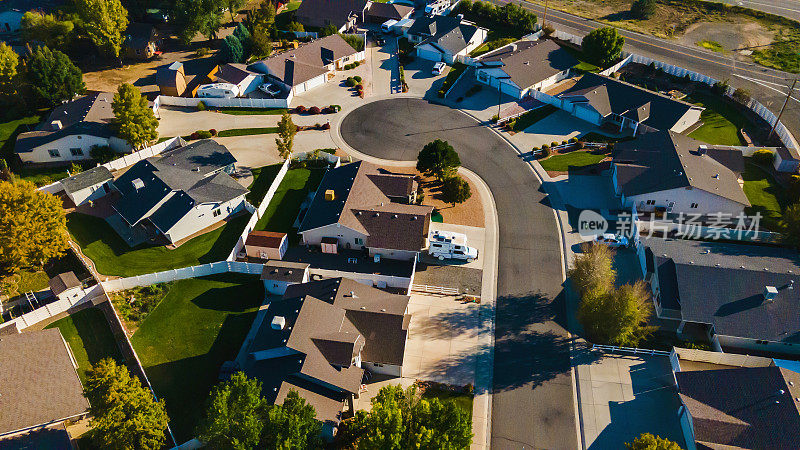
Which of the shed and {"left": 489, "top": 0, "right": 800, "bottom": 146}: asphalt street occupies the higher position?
{"left": 489, "top": 0, "right": 800, "bottom": 146}: asphalt street

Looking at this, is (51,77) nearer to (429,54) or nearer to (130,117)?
(130,117)

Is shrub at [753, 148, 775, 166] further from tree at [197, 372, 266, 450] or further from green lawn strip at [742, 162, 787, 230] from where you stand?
tree at [197, 372, 266, 450]

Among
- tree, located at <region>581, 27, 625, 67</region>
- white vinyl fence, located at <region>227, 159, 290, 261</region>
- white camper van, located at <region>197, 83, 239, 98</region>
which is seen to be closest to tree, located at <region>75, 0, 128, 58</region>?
white camper van, located at <region>197, 83, 239, 98</region>

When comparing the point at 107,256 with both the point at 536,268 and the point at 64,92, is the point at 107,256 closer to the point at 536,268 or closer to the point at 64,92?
the point at 64,92

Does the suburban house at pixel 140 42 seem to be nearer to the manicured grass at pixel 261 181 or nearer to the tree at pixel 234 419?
the manicured grass at pixel 261 181

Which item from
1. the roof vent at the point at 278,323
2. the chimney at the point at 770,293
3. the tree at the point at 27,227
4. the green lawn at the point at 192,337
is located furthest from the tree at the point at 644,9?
the tree at the point at 27,227

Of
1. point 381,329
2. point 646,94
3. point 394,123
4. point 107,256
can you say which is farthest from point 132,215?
point 646,94
